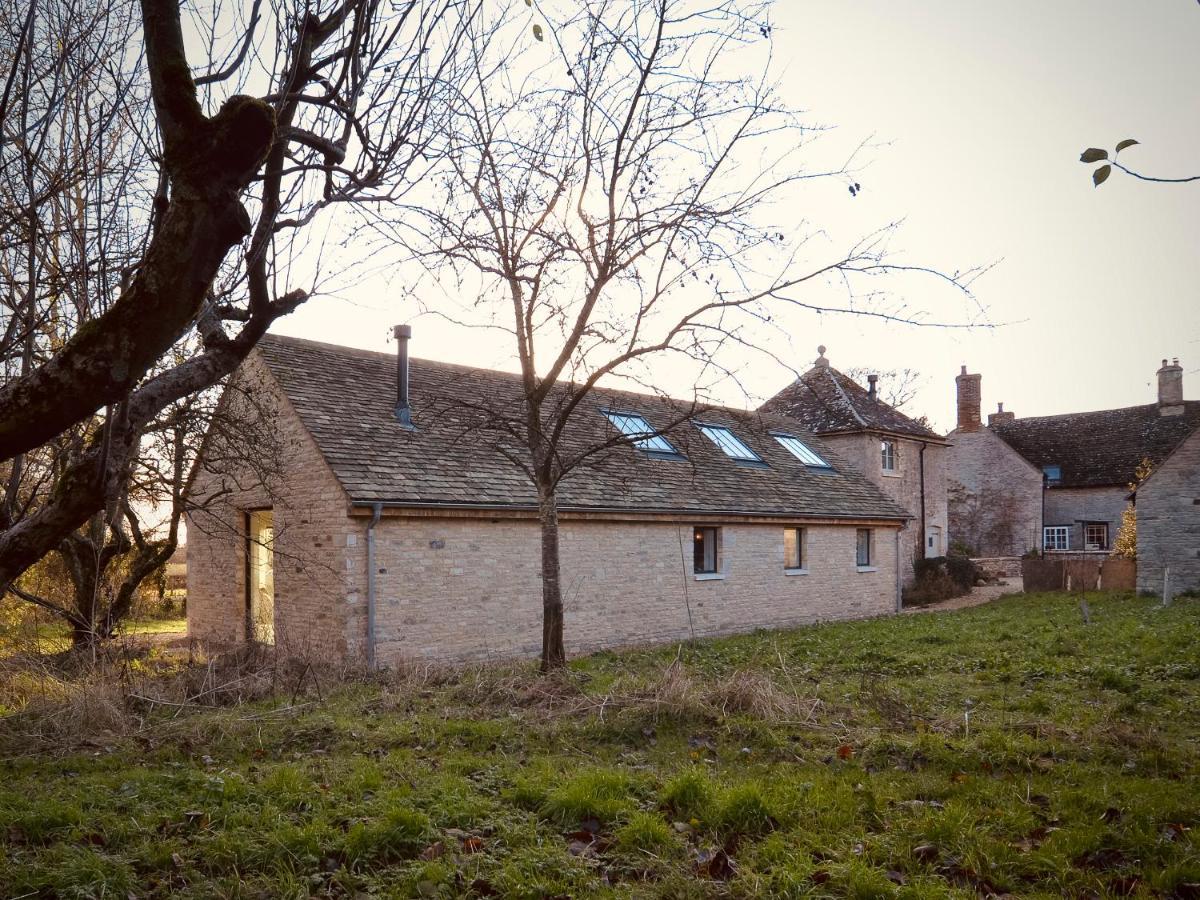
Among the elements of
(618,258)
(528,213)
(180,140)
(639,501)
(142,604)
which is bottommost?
(142,604)

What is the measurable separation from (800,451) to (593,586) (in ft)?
39.9

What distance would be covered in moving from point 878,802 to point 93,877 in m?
4.85

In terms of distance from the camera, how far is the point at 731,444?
77.3ft

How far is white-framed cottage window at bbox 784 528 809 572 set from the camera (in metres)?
22.0

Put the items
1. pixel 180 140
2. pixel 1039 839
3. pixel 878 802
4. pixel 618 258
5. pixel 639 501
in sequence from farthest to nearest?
pixel 639 501
pixel 618 258
pixel 878 802
pixel 1039 839
pixel 180 140

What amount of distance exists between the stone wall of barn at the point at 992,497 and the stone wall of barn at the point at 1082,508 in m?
1.85

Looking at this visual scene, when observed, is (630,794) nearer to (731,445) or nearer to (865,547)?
(731,445)

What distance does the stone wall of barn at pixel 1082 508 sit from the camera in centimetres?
3994

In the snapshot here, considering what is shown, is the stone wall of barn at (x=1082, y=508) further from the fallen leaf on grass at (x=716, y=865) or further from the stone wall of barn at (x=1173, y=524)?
the fallen leaf on grass at (x=716, y=865)

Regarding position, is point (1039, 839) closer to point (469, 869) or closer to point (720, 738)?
point (720, 738)

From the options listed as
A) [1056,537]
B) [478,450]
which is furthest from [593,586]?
[1056,537]

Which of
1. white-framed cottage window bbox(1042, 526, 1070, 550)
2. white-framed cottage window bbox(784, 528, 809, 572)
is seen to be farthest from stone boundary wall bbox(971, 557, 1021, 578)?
white-framed cottage window bbox(784, 528, 809, 572)

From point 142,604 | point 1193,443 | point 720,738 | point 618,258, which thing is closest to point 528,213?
point 618,258

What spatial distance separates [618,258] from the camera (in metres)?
10.0
